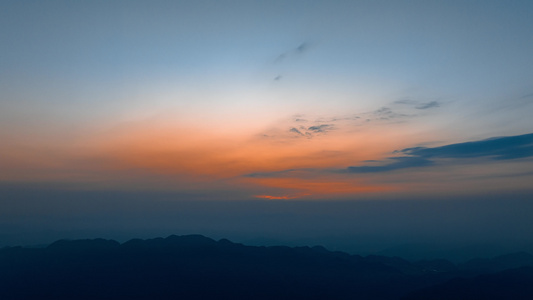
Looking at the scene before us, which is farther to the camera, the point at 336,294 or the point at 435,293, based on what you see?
the point at 336,294

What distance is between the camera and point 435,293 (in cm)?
15375

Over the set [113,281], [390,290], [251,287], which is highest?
[113,281]

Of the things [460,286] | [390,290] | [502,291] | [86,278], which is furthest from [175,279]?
[502,291]

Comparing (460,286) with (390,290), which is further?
(390,290)

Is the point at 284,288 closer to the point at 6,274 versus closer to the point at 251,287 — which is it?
the point at 251,287

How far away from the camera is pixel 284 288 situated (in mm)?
190750

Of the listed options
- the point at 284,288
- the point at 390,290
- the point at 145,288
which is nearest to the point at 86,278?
the point at 145,288

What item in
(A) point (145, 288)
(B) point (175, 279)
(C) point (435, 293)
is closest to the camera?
(C) point (435, 293)

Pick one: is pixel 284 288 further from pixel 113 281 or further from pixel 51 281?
pixel 51 281

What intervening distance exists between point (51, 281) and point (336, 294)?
499ft

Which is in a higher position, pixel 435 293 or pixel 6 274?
pixel 6 274

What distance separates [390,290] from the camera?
197375 mm

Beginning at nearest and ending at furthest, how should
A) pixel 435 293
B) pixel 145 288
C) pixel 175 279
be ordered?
pixel 435 293 → pixel 145 288 → pixel 175 279

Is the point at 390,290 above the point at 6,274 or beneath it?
beneath
